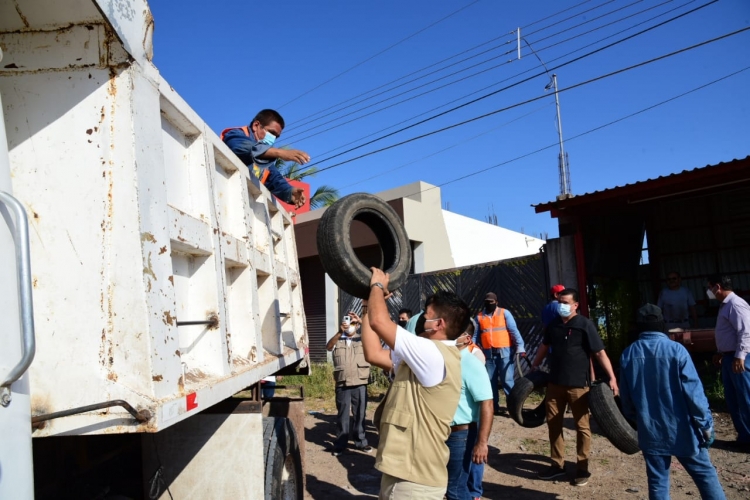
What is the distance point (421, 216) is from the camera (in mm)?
15648

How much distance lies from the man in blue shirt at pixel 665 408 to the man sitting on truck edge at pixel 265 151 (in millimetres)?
2965

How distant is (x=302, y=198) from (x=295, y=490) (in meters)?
→ 2.38

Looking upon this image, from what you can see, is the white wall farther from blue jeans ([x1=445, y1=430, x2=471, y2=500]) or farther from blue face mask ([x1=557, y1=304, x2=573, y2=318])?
blue jeans ([x1=445, y1=430, x2=471, y2=500])

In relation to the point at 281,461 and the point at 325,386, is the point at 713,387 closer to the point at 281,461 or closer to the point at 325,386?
the point at 325,386

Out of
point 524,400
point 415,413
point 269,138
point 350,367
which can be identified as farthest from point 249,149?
point 350,367

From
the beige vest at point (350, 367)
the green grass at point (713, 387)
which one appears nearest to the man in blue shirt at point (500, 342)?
the beige vest at point (350, 367)

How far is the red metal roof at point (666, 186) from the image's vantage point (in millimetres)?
8688

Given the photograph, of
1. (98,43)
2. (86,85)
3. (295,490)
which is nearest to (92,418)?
(86,85)

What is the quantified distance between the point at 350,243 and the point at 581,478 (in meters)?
3.97

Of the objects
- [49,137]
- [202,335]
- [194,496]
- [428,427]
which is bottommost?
[194,496]

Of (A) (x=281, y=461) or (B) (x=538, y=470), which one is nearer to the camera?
(A) (x=281, y=461)

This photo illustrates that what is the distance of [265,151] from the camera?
4406mm

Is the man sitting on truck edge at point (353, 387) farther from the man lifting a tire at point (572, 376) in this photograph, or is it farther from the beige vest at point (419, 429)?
the beige vest at point (419, 429)

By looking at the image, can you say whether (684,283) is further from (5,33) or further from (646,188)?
(5,33)
